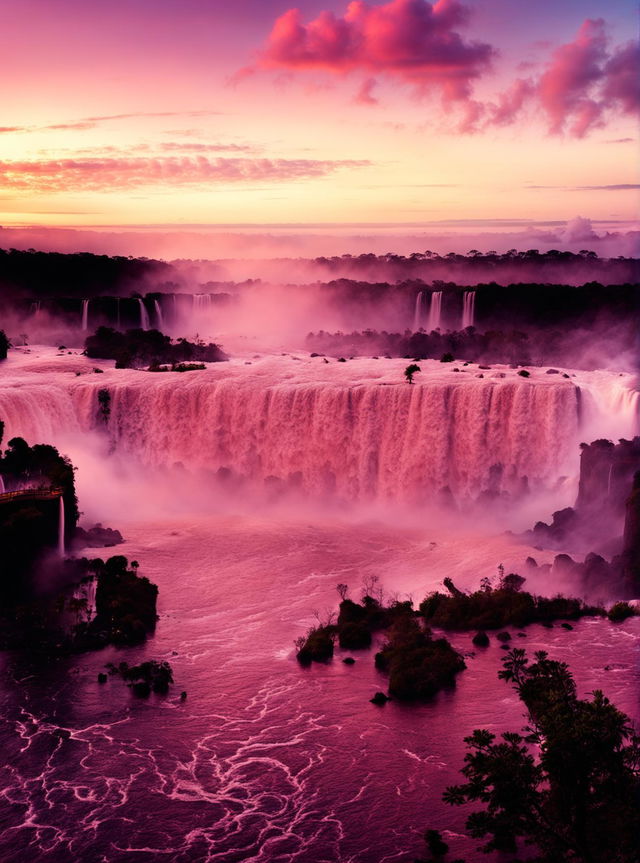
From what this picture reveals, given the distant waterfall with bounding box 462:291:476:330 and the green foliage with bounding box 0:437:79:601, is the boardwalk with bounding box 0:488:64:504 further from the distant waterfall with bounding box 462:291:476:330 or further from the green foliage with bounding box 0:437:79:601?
→ the distant waterfall with bounding box 462:291:476:330

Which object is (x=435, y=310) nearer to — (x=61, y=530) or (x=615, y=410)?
(x=615, y=410)

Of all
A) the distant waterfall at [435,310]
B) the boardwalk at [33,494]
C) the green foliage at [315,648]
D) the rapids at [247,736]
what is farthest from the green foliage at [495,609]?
the distant waterfall at [435,310]

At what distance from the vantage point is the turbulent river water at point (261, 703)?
69.4 ft

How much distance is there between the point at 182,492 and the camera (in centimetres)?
4816

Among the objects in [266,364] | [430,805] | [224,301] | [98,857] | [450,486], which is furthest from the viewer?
[224,301]

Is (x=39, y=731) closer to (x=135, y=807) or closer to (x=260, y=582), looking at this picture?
(x=135, y=807)

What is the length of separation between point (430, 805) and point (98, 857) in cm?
737

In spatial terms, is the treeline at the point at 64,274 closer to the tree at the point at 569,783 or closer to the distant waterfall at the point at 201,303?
the distant waterfall at the point at 201,303

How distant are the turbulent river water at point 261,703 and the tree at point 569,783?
3848mm

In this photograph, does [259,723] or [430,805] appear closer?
[430,805]

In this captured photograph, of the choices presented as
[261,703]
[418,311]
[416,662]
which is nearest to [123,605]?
[261,703]

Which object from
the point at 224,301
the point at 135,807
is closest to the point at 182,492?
the point at 135,807

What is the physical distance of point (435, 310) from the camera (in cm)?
8206

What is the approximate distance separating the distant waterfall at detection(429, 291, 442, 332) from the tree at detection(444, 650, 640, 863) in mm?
65515
